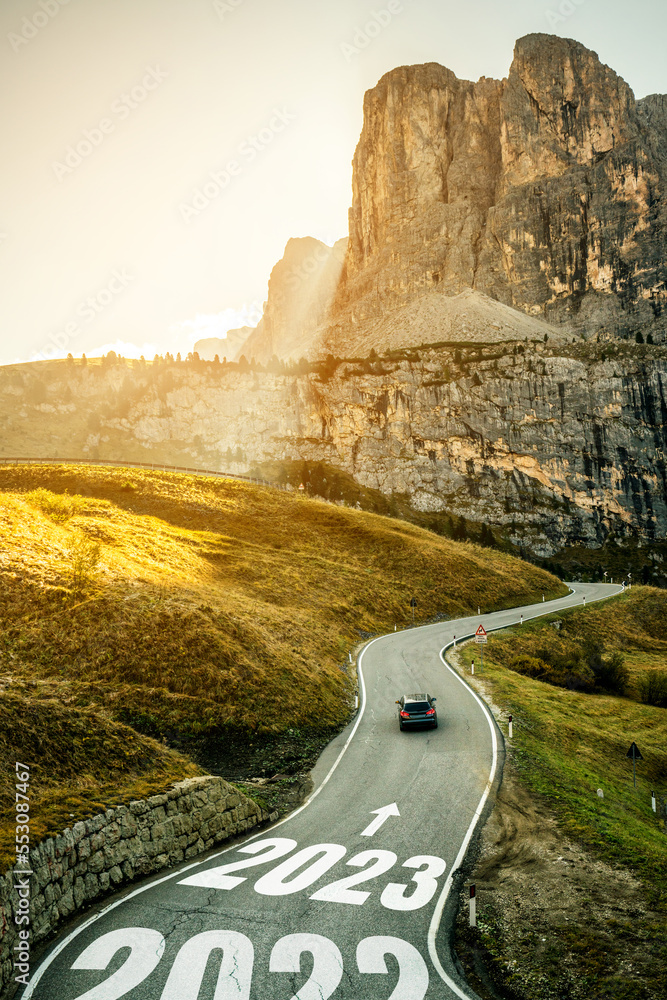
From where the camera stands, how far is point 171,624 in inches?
963

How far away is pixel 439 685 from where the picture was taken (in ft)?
91.6

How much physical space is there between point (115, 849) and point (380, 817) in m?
6.64

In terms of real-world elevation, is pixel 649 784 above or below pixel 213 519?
below

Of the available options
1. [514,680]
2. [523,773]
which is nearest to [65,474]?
[514,680]

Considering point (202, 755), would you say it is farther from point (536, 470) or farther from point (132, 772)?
point (536, 470)

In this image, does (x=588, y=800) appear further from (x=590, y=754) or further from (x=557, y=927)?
(x=557, y=927)

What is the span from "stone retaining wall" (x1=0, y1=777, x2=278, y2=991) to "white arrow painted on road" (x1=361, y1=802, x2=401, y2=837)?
271 cm

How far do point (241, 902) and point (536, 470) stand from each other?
16019cm

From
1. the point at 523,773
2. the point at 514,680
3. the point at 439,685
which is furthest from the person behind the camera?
the point at 514,680

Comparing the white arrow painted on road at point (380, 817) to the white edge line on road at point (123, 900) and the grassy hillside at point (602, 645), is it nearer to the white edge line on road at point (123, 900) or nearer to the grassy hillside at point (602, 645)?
the white edge line on road at point (123, 900)

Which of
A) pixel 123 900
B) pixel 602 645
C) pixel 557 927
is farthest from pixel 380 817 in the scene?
pixel 602 645

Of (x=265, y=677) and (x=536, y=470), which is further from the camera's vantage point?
(x=536, y=470)

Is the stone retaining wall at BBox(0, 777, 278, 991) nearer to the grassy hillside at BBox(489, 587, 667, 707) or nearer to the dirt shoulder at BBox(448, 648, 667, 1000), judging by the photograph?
the dirt shoulder at BBox(448, 648, 667, 1000)

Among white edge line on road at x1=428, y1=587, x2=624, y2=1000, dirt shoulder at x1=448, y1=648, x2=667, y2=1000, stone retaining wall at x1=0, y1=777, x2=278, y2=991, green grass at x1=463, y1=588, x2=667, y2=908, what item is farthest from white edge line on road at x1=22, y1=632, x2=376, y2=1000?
green grass at x1=463, y1=588, x2=667, y2=908
